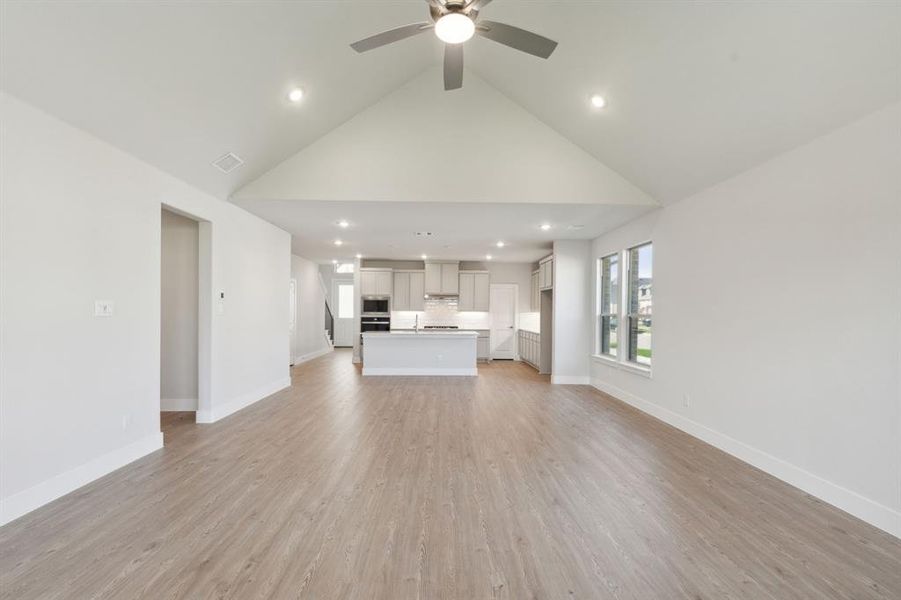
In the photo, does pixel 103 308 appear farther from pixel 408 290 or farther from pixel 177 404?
pixel 408 290

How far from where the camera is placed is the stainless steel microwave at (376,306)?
983cm

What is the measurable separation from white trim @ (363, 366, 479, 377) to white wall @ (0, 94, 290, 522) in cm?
430

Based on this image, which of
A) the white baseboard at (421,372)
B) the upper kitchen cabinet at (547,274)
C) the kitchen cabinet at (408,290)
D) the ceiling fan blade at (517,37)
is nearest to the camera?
the ceiling fan blade at (517,37)

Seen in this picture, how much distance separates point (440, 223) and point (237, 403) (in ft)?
12.1

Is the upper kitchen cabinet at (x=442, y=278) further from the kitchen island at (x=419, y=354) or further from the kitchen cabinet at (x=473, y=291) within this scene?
the kitchen island at (x=419, y=354)

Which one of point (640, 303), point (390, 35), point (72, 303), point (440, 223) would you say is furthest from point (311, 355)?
point (390, 35)

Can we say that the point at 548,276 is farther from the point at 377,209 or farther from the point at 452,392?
the point at 377,209

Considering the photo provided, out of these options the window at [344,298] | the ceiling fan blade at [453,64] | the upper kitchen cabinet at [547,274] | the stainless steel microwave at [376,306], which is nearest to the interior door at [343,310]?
the window at [344,298]

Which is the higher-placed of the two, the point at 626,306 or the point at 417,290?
the point at 417,290

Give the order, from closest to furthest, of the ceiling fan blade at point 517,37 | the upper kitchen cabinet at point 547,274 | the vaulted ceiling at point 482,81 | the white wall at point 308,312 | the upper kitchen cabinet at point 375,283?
the ceiling fan blade at point 517,37 < the vaulted ceiling at point 482,81 < the upper kitchen cabinet at point 547,274 < the white wall at point 308,312 < the upper kitchen cabinet at point 375,283

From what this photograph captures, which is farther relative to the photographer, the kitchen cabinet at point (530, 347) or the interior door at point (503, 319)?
the interior door at point (503, 319)

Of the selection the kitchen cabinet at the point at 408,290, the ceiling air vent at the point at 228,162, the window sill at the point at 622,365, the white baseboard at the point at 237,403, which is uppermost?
the ceiling air vent at the point at 228,162

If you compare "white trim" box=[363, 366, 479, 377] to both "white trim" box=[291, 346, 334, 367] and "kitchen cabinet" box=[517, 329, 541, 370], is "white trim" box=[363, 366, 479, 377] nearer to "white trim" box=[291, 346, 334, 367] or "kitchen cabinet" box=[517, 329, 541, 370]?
"kitchen cabinet" box=[517, 329, 541, 370]

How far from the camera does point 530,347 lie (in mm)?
9305
